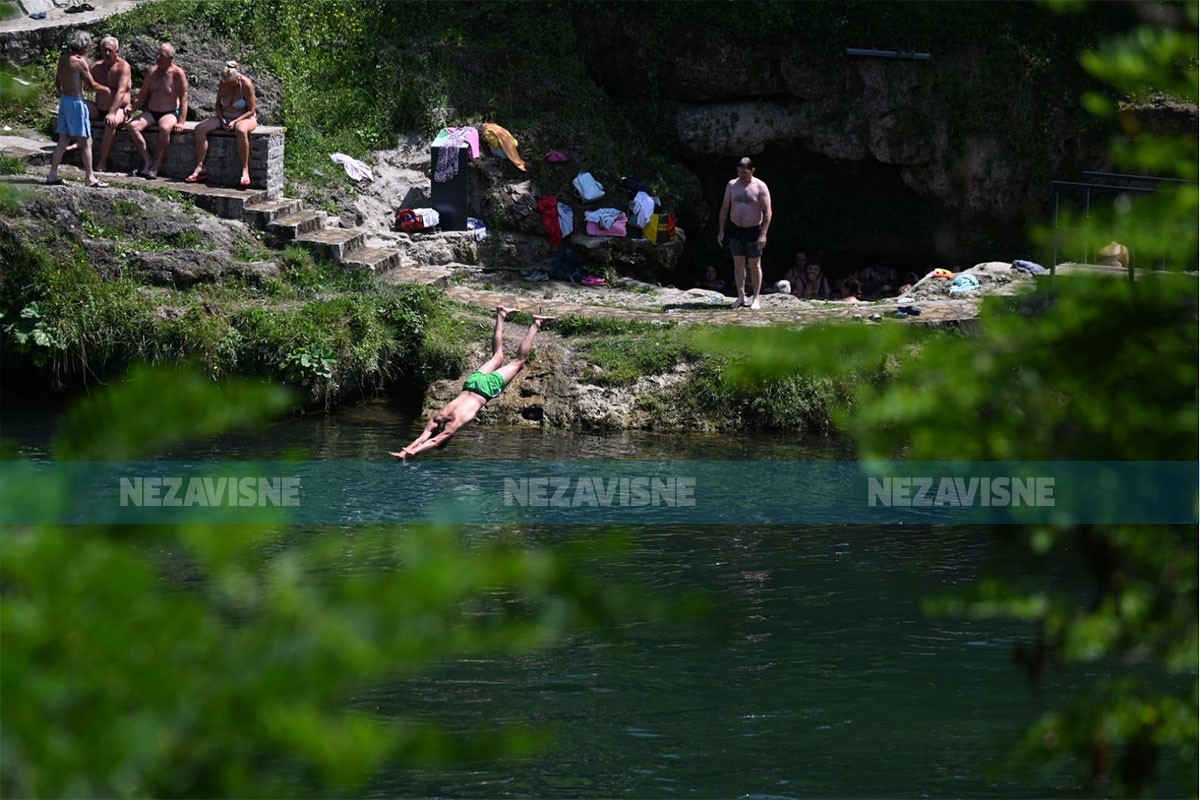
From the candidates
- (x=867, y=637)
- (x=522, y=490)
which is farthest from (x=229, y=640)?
(x=522, y=490)

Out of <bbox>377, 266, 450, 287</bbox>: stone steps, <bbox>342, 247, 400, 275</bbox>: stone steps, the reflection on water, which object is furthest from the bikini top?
the reflection on water

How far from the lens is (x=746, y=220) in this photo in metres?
17.9

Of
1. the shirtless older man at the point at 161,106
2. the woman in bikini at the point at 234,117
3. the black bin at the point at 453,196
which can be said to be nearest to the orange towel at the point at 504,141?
the black bin at the point at 453,196

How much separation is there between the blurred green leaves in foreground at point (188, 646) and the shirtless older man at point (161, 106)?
16.9 meters

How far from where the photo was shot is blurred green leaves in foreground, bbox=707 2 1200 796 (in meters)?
3.41

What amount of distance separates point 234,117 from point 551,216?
4180 millimetres

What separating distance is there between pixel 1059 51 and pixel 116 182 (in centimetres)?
1322

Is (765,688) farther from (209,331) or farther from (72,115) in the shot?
(72,115)

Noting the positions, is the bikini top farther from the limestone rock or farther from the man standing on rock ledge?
the man standing on rock ledge

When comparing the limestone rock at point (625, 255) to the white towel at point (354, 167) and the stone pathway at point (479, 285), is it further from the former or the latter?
the white towel at point (354, 167)

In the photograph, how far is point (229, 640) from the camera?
283 centimetres

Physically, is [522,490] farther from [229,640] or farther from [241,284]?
[229,640]

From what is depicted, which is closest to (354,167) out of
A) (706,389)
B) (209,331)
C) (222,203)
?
(222,203)

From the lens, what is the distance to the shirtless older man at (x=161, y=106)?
62.4 feet
